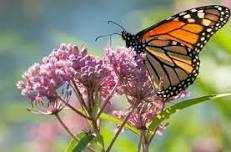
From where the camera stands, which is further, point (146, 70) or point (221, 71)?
point (221, 71)

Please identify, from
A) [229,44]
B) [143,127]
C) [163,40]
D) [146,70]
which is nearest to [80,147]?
[143,127]

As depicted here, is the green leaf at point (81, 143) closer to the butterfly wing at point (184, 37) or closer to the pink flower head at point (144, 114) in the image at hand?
the pink flower head at point (144, 114)

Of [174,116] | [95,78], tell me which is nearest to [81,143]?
[95,78]

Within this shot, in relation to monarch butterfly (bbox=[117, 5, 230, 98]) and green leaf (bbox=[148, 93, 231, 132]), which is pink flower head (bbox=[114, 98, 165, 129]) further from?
monarch butterfly (bbox=[117, 5, 230, 98])

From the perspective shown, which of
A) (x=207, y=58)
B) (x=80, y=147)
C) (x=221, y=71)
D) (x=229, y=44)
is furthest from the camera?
(x=207, y=58)

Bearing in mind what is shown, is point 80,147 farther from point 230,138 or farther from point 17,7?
point 17,7

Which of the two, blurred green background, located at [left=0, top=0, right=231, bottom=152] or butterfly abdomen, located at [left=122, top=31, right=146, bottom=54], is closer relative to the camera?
butterfly abdomen, located at [left=122, top=31, right=146, bottom=54]

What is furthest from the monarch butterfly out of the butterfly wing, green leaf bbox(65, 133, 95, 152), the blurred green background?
green leaf bbox(65, 133, 95, 152)

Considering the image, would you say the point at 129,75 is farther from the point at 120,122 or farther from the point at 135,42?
the point at 135,42
